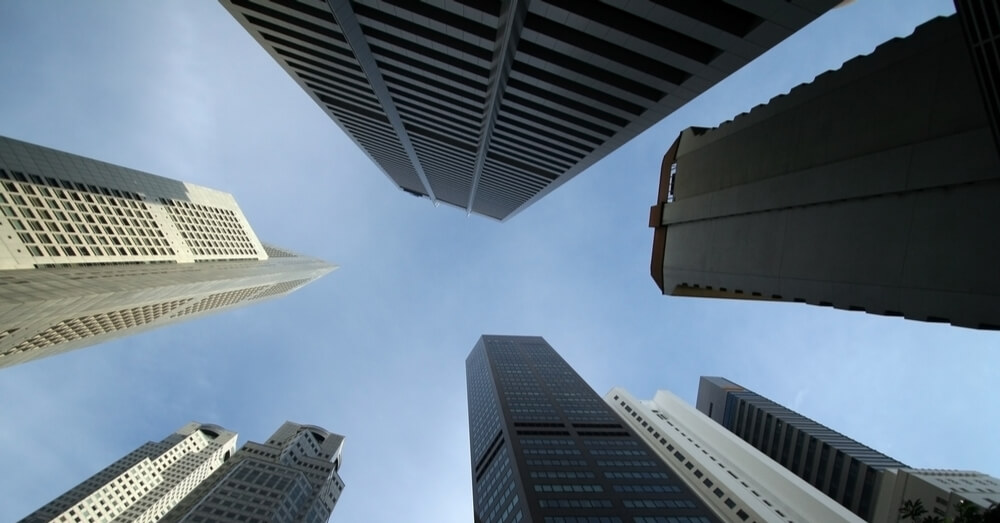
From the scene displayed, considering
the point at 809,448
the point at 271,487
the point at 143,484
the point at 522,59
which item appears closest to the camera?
the point at 522,59

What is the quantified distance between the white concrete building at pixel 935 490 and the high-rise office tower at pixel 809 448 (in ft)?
28.3

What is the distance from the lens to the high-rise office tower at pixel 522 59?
20.4 metres

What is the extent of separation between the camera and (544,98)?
31031mm

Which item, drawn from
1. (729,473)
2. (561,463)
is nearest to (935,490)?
(729,473)

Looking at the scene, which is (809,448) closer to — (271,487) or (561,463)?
(561,463)

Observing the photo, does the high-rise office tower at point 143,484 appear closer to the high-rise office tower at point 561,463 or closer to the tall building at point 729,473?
the high-rise office tower at point 561,463

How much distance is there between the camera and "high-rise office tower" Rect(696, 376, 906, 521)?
3078 inches

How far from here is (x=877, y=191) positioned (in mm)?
14406

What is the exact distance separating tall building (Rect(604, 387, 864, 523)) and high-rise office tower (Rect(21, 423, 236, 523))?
440 ft

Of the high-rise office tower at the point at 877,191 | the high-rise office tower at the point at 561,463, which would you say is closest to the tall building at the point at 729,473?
the high-rise office tower at the point at 561,463

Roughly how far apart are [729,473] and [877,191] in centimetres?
9565

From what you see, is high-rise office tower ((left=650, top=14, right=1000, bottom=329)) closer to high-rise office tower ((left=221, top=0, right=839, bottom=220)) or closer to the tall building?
high-rise office tower ((left=221, top=0, right=839, bottom=220))

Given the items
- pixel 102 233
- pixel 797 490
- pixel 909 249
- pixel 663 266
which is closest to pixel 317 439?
pixel 102 233

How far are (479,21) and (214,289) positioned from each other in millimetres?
77649
